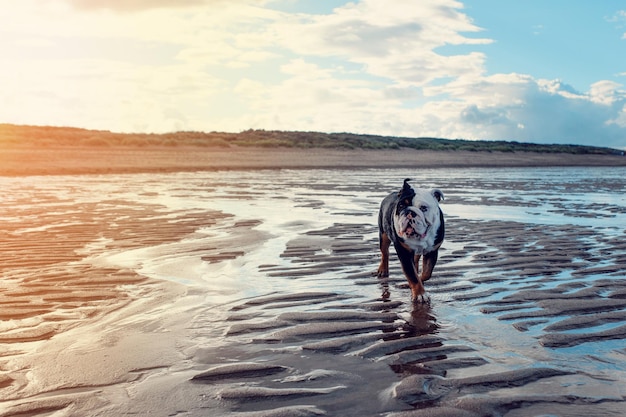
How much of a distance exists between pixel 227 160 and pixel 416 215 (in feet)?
131

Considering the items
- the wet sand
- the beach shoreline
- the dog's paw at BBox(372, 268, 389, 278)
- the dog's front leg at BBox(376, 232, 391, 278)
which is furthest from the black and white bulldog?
the beach shoreline

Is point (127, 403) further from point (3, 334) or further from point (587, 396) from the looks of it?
point (587, 396)

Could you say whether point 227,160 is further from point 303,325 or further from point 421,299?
point 303,325

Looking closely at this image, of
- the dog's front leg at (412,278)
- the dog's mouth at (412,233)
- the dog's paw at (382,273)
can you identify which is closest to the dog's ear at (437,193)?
the dog's mouth at (412,233)

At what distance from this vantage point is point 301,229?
1317 cm

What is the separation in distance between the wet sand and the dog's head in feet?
2.64

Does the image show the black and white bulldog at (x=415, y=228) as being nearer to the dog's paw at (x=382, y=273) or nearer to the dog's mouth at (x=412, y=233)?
the dog's mouth at (x=412, y=233)

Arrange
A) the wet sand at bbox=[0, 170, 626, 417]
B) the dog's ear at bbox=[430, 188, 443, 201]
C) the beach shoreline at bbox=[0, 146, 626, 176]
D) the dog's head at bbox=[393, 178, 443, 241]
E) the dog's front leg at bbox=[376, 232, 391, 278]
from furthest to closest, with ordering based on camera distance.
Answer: the beach shoreline at bbox=[0, 146, 626, 176], the dog's front leg at bbox=[376, 232, 391, 278], the dog's ear at bbox=[430, 188, 443, 201], the dog's head at bbox=[393, 178, 443, 241], the wet sand at bbox=[0, 170, 626, 417]

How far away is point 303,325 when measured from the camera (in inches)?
237

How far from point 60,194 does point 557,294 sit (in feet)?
60.3

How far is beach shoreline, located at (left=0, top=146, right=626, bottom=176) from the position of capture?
1452 inches

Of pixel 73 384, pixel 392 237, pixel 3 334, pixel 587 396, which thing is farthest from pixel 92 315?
pixel 587 396

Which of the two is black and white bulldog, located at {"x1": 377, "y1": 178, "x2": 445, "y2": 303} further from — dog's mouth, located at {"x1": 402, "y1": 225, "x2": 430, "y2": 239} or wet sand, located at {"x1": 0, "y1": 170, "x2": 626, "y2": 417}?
Answer: wet sand, located at {"x1": 0, "y1": 170, "x2": 626, "y2": 417}

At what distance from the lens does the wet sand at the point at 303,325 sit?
14.1 feet
